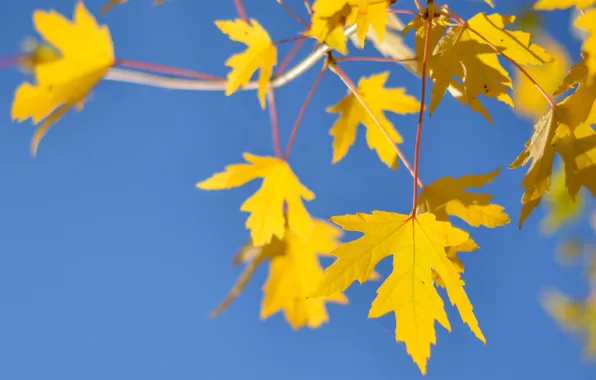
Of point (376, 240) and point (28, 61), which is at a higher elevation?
point (28, 61)

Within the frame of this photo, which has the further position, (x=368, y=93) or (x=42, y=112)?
(x=368, y=93)

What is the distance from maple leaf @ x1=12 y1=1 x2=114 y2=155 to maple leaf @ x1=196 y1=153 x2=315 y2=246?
Answer: 10.2 inches

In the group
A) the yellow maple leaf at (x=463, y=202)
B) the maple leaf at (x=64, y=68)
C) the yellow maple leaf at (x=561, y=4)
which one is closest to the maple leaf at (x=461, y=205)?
the yellow maple leaf at (x=463, y=202)

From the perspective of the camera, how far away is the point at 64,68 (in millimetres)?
947

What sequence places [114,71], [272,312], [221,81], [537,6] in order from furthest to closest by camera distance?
1. [272,312]
2. [221,81]
3. [114,71]
4. [537,6]

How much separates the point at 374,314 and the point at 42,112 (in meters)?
0.60

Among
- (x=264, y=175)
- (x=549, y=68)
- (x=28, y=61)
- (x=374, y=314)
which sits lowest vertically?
(x=374, y=314)

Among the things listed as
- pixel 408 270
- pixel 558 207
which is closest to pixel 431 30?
pixel 408 270

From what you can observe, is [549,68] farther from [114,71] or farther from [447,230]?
[114,71]

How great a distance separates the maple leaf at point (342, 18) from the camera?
2.53ft

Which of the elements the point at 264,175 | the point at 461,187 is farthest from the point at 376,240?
the point at 264,175

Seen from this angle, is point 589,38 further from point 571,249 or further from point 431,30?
point 571,249

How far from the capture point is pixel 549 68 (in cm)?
98

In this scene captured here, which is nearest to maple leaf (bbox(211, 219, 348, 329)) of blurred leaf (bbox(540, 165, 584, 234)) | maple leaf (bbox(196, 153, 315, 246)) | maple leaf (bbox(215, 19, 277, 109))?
maple leaf (bbox(196, 153, 315, 246))
